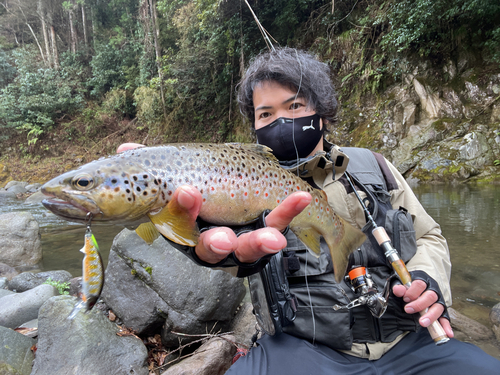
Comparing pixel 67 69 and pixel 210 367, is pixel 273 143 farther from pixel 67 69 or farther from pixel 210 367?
pixel 67 69

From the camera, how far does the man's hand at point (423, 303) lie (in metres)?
1.51

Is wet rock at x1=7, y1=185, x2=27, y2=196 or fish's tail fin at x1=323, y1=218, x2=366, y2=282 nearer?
fish's tail fin at x1=323, y1=218, x2=366, y2=282

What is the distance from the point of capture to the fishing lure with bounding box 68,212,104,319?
3.81 feet

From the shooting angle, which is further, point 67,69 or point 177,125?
point 67,69

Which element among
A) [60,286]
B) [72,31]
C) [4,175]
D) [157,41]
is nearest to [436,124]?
[60,286]

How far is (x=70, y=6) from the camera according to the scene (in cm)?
2633

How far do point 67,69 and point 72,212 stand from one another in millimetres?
29994

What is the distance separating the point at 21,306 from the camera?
3.39 metres

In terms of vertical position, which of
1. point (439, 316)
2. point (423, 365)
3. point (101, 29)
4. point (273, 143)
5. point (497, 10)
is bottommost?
point (423, 365)

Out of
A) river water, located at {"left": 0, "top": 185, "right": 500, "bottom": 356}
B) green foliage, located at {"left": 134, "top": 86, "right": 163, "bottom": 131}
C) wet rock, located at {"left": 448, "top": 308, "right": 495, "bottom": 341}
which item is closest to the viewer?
wet rock, located at {"left": 448, "top": 308, "right": 495, "bottom": 341}

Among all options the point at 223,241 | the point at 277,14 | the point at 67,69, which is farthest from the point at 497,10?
the point at 67,69

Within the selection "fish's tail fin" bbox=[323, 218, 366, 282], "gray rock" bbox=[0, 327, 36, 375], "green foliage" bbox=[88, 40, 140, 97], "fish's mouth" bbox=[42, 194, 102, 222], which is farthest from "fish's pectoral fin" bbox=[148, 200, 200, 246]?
"green foliage" bbox=[88, 40, 140, 97]

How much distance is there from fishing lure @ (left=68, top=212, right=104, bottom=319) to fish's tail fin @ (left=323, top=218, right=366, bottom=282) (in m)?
1.24

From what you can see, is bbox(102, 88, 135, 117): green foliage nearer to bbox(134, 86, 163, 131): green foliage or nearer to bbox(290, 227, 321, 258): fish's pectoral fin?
bbox(134, 86, 163, 131): green foliage
